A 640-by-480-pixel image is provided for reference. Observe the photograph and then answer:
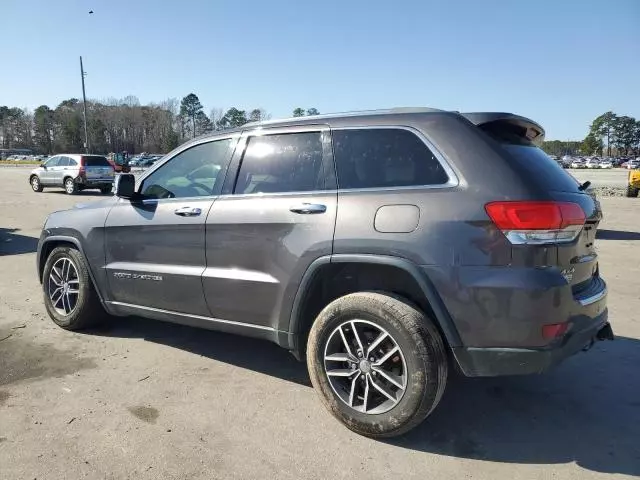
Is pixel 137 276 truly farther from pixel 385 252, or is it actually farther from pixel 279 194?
pixel 385 252

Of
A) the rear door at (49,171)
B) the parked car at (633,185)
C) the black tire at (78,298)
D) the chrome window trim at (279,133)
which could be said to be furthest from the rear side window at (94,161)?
the parked car at (633,185)

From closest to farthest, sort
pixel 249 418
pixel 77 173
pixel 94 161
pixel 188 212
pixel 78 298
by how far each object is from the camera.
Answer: pixel 249 418 < pixel 188 212 < pixel 78 298 < pixel 77 173 < pixel 94 161

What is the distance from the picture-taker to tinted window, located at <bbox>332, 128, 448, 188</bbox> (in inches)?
115

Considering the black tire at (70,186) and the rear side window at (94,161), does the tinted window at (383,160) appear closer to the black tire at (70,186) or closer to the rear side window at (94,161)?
the rear side window at (94,161)

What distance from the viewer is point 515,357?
8.66ft

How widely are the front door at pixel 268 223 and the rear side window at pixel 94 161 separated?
789 inches

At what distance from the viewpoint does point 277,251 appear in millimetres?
3266

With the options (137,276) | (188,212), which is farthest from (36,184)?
(188,212)

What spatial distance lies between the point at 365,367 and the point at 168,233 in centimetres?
185

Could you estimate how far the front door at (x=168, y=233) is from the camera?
3.73 metres

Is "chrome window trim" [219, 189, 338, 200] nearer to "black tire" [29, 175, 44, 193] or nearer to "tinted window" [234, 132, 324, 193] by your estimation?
"tinted window" [234, 132, 324, 193]

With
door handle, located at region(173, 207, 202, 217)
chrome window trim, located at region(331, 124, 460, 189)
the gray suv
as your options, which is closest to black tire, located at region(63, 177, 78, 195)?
the gray suv

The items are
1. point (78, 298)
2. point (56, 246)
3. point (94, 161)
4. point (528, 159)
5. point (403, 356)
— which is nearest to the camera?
point (403, 356)

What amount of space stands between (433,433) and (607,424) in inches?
43.1
